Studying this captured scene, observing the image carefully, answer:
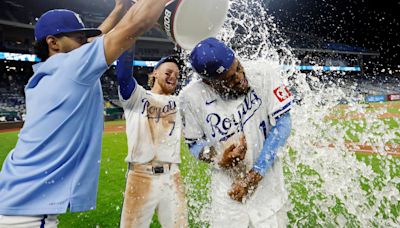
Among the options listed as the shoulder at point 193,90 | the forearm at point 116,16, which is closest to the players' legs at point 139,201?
the shoulder at point 193,90

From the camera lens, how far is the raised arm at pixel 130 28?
1999 millimetres

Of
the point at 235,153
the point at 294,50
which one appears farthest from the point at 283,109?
the point at 294,50

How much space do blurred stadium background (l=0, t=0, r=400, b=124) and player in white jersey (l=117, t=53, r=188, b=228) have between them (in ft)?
72.1

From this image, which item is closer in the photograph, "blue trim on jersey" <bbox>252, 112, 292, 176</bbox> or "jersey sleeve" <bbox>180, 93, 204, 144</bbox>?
"blue trim on jersey" <bbox>252, 112, 292, 176</bbox>

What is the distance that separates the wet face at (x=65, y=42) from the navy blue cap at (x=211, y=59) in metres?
0.72

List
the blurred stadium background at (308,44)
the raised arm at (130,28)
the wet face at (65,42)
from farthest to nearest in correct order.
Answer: the blurred stadium background at (308,44) < the wet face at (65,42) < the raised arm at (130,28)

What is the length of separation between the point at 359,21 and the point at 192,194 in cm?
4228

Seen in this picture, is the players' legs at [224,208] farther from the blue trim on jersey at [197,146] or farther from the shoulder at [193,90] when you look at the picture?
the shoulder at [193,90]

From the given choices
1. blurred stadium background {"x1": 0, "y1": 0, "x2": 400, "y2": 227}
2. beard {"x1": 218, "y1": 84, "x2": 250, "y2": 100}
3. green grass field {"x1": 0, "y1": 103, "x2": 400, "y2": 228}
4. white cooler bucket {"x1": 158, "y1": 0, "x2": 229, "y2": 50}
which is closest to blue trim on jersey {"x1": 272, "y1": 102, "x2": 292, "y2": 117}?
beard {"x1": 218, "y1": 84, "x2": 250, "y2": 100}

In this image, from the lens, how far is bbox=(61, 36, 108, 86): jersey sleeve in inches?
79.9

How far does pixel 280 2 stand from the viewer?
36.2 metres

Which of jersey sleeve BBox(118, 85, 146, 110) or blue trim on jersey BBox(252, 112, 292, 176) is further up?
blue trim on jersey BBox(252, 112, 292, 176)

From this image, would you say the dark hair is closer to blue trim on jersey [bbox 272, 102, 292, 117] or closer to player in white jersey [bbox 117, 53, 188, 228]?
player in white jersey [bbox 117, 53, 188, 228]

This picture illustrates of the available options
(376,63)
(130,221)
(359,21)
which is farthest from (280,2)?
(130,221)
